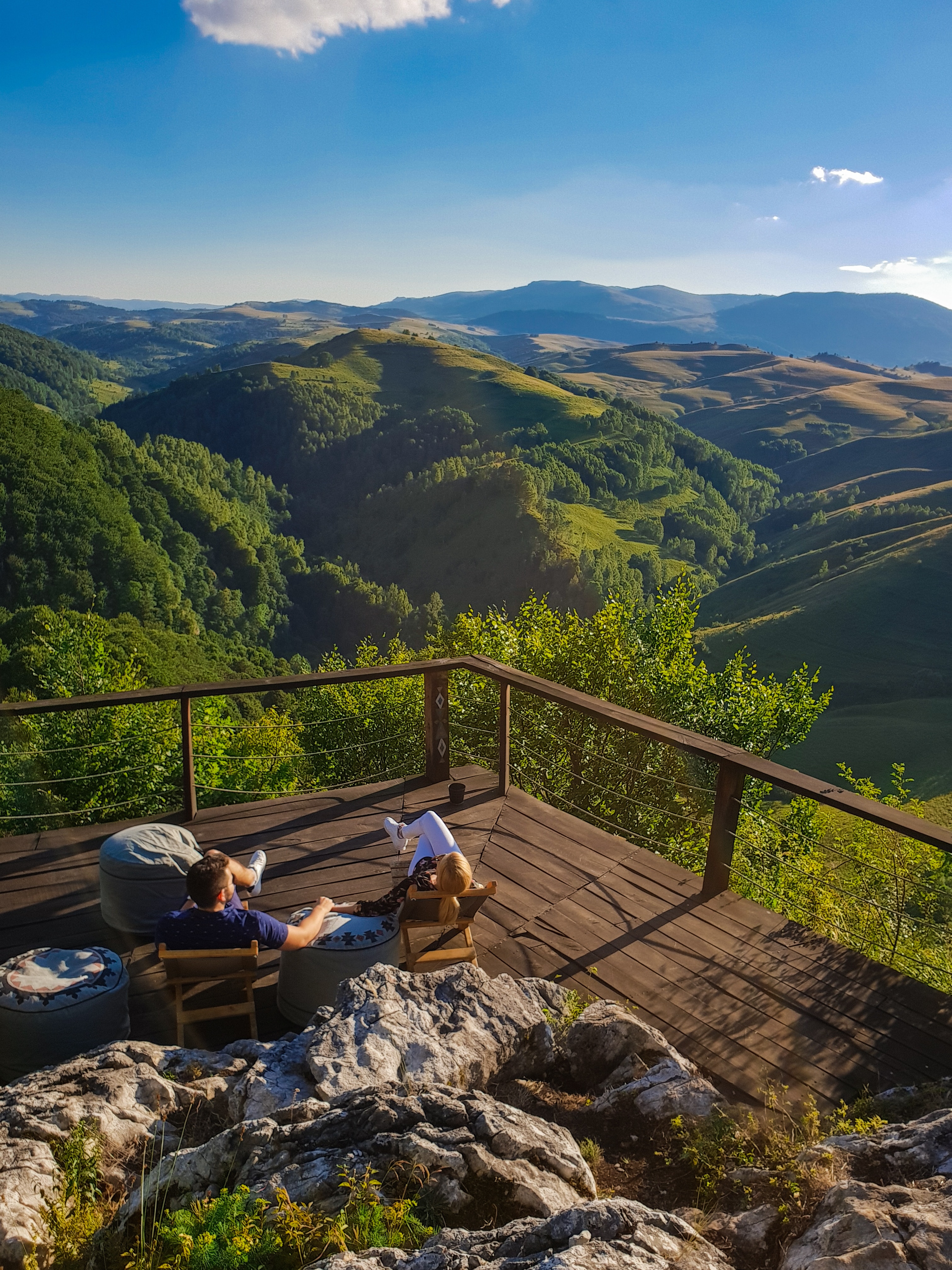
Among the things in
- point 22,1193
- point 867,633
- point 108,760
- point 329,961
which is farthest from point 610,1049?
point 867,633

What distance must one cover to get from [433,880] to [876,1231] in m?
2.42

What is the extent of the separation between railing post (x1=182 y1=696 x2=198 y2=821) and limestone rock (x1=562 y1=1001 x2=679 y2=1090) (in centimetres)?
295

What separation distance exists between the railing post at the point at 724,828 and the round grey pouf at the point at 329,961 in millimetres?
1882

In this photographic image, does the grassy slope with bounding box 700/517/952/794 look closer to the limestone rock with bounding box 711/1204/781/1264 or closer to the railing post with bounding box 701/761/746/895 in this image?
the railing post with bounding box 701/761/746/895

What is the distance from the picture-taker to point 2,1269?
195 cm

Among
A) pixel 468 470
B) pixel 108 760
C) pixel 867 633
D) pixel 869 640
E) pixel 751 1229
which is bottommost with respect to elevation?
pixel 869 640

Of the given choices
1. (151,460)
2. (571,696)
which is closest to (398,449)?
(151,460)

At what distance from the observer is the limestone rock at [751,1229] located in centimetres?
207

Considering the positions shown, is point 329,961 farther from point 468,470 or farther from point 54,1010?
point 468,470

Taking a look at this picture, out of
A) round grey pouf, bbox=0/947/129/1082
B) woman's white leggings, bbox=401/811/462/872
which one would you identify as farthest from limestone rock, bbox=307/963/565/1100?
round grey pouf, bbox=0/947/129/1082

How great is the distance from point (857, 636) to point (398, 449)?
8234cm

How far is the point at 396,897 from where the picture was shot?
4020 mm

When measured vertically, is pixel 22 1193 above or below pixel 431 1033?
above

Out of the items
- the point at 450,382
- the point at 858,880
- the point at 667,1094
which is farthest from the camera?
the point at 450,382
